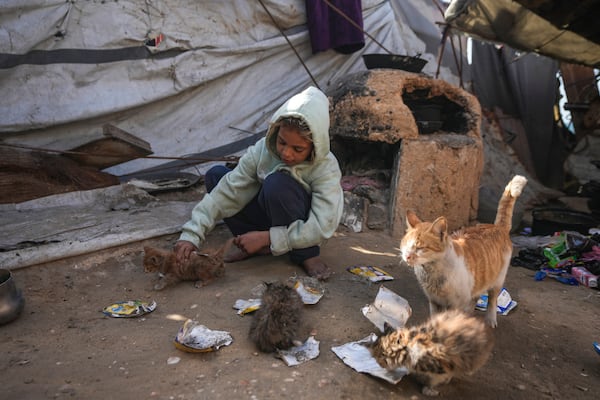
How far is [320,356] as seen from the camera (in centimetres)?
198

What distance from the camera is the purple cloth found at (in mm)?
5650

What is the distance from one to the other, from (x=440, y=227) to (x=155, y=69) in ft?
13.5

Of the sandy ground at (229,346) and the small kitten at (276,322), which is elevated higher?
the small kitten at (276,322)

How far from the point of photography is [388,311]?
2277mm

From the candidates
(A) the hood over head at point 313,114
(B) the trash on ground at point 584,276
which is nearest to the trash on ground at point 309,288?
(A) the hood over head at point 313,114

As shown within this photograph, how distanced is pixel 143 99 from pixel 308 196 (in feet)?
9.73

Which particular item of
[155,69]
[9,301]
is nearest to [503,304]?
[9,301]

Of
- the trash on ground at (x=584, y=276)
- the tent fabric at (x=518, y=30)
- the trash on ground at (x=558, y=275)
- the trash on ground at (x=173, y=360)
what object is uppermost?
the tent fabric at (x=518, y=30)

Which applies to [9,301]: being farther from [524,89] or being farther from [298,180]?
[524,89]

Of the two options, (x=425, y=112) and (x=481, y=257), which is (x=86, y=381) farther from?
(x=425, y=112)

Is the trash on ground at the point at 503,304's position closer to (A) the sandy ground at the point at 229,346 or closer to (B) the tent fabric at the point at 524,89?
(A) the sandy ground at the point at 229,346

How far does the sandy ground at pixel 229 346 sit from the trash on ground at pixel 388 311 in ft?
0.28

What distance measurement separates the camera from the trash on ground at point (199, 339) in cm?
195

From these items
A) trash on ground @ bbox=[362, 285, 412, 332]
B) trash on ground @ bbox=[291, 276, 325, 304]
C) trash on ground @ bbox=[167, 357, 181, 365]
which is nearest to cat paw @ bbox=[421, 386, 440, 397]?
trash on ground @ bbox=[362, 285, 412, 332]
